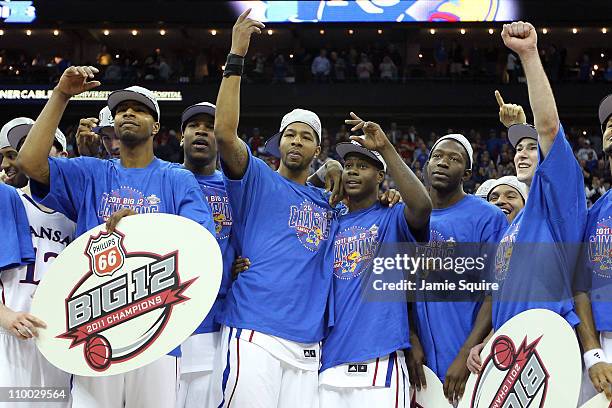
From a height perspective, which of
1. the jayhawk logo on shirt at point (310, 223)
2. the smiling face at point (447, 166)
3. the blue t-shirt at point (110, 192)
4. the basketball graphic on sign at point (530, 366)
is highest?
the smiling face at point (447, 166)

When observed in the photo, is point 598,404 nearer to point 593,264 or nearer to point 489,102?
point 593,264

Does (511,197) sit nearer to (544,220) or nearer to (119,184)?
(544,220)

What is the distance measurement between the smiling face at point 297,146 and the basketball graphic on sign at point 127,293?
0.89 m

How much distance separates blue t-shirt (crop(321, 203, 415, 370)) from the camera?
14.1 feet

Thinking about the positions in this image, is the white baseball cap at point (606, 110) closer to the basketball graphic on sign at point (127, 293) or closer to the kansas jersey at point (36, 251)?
the basketball graphic on sign at point (127, 293)

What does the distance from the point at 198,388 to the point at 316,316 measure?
34.8 inches

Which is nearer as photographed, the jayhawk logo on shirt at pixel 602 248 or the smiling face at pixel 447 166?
the jayhawk logo on shirt at pixel 602 248

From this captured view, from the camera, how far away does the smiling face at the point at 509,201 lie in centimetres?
537

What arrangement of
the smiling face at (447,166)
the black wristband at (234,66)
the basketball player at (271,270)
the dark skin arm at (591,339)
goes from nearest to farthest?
the dark skin arm at (591,339) < the basketball player at (271,270) < the black wristband at (234,66) < the smiling face at (447,166)

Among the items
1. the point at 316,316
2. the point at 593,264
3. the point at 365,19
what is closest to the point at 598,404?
the point at 593,264

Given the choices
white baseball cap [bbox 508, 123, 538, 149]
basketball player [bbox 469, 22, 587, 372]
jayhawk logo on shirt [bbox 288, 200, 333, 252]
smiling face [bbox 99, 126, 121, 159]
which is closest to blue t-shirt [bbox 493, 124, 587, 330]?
basketball player [bbox 469, 22, 587, 372]

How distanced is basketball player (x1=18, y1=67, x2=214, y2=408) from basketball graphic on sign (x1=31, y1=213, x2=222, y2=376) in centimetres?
21

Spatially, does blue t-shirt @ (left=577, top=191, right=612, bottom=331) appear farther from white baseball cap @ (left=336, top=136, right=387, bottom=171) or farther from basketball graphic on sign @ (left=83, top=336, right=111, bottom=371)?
basketball graphic on sign @ (left=83, top=336, right=111, bottom=371)

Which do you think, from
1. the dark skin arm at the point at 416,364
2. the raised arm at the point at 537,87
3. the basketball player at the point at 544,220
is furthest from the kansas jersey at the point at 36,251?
the raised arm at the point at 537,87
